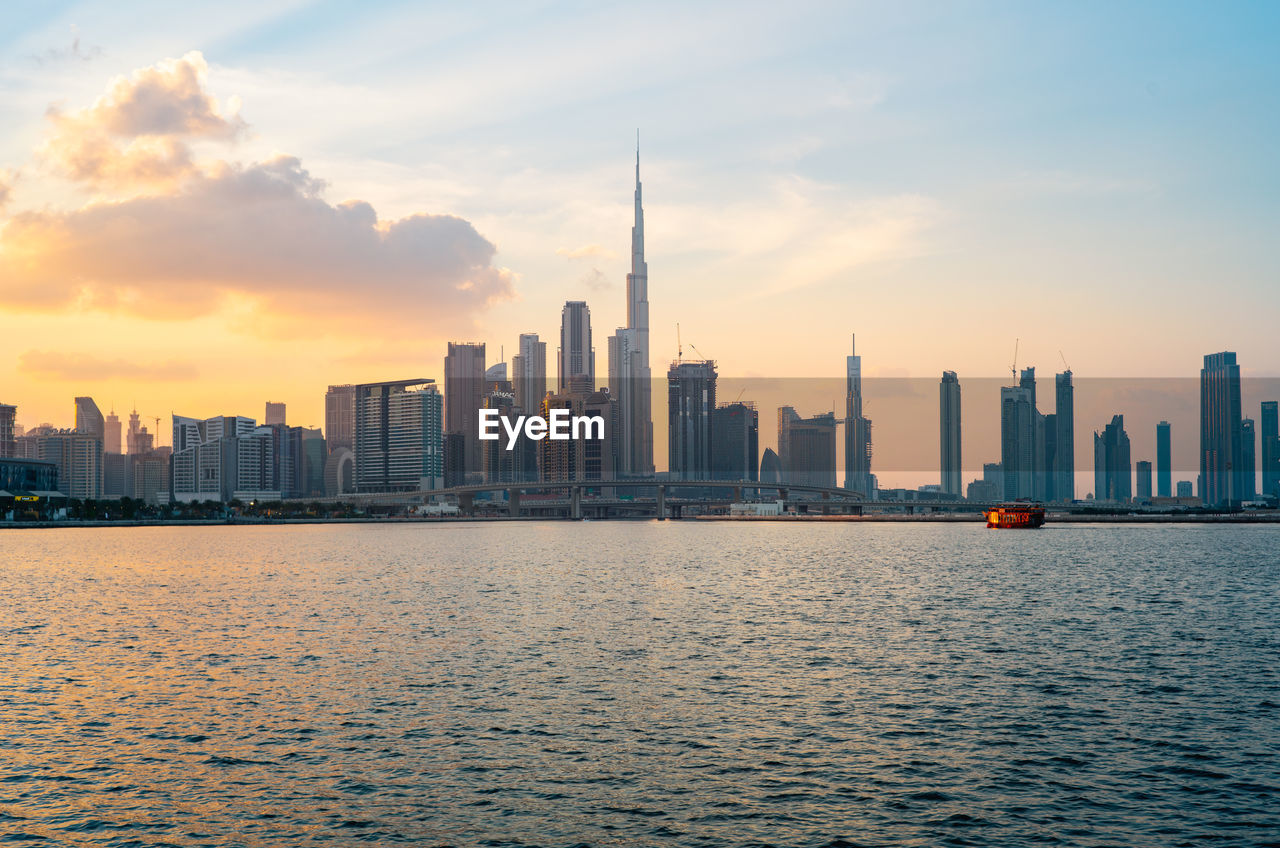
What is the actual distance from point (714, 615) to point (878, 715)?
34.7m

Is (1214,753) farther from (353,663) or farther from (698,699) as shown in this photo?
(353,663)

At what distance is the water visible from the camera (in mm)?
27969

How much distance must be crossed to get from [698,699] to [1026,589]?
6524 cm

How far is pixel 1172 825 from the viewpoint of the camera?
27.2m

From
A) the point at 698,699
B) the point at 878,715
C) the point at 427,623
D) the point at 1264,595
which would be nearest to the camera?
the point at 878,715

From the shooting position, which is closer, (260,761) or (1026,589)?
(260,761)

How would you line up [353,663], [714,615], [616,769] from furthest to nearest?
[714,615] < [353,663] < [616,769]

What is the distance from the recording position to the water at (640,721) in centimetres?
2797

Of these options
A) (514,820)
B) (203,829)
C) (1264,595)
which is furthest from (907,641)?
(1264,595)

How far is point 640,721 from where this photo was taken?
39594 mm

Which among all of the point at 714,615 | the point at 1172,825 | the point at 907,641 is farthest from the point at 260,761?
the point at 714,615

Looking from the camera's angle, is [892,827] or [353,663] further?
[353,663]

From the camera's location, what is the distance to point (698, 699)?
143 feet

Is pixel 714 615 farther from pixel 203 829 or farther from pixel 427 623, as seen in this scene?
pixel 203 829
